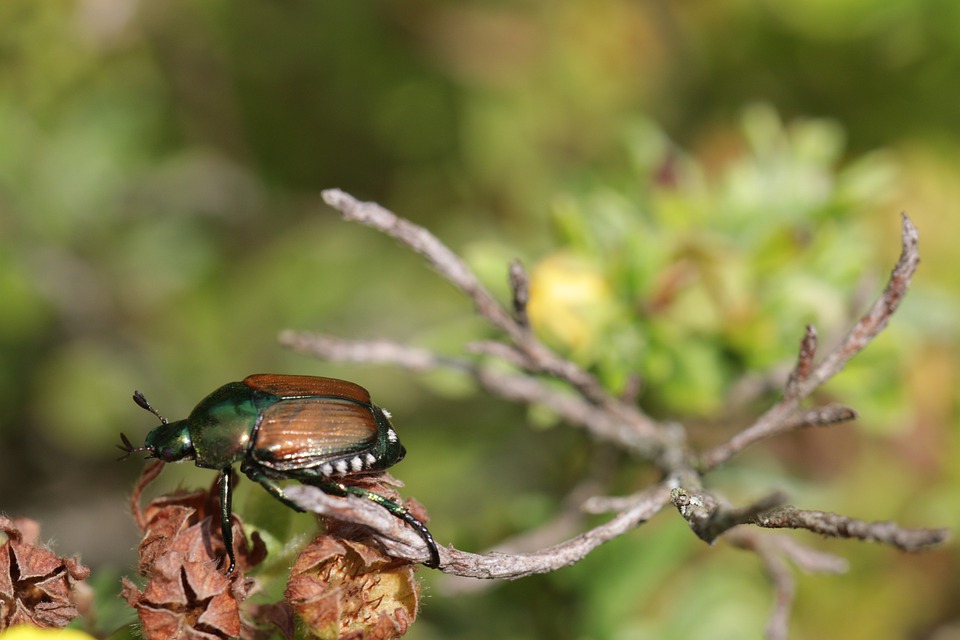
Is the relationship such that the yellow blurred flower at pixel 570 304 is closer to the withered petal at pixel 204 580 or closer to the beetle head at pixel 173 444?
the beetle head at pixel 173 444

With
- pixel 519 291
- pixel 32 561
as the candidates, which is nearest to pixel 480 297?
pixel 519 291

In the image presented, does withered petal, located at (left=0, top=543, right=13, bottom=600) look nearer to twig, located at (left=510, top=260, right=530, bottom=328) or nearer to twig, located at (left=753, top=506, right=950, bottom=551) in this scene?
twig, located at (left=510, top=260, right=530, bottom=328)

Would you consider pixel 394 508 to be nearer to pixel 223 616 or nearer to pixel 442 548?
pixel 442 548

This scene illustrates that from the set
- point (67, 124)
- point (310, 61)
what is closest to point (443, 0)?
point (310, 61)

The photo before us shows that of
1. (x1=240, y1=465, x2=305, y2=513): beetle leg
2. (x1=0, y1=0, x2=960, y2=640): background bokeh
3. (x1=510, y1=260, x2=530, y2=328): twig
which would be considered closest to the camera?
(x1=240, y1=465, x2=305, y2=513): beetle leg

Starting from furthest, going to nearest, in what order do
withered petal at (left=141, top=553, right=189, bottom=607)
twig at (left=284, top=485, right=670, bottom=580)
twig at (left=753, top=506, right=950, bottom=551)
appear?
withered petal at (left=141, top=553, right=189, bottom=607) < twig at (left=284, top=485, right=670, bottom=580) < twig at (left=753, top=506, right=950, bottom=551)

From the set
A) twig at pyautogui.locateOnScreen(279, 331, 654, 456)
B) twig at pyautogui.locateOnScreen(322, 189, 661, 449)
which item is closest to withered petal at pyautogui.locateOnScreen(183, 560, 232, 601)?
twig at pyautogui.locateOnScreen(322, 189, 661, 449)

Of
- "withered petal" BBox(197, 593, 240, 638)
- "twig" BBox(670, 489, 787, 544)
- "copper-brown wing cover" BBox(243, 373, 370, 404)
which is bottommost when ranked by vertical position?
"withered petal" BBox(197, 593, 240, 638)

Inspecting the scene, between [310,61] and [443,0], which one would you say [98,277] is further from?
[443,0]
